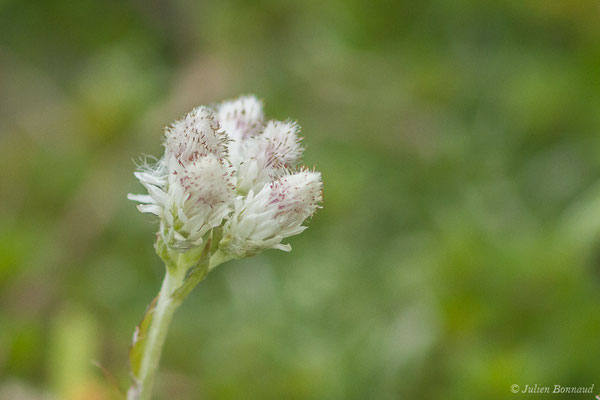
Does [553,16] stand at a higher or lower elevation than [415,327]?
higher

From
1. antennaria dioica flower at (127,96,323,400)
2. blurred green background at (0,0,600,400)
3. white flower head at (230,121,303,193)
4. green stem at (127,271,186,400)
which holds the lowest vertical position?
green stem at (127,271,186,400)

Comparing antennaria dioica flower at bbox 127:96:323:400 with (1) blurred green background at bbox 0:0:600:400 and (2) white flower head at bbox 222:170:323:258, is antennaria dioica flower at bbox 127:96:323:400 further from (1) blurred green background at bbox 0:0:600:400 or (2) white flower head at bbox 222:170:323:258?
(1) blurred green background at bbox 0:0:600:400

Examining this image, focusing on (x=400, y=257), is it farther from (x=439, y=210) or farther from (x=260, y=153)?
(x=260, y=153)

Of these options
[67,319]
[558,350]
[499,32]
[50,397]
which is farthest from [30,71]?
[558,350]

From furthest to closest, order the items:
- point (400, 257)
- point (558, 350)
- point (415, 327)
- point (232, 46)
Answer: point (232, 46) < point (400, 257) < point (415, 327) < point (558, 350)

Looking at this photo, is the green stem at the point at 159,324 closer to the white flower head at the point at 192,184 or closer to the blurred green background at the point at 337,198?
the white flower head at the point at 192,184

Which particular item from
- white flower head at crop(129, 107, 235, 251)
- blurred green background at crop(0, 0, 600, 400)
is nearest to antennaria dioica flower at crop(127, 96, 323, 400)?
white flower head at crop(129, 107, 235, 251)

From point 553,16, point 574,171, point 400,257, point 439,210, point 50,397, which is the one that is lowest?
point 50,397
